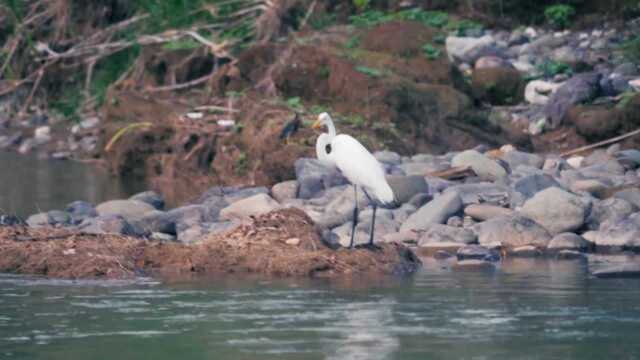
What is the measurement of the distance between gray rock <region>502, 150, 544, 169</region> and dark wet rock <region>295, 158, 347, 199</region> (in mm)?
2456

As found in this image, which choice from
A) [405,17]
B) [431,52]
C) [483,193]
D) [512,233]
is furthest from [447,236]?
[405,17]

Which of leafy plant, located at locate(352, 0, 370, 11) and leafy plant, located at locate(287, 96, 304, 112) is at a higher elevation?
leafy plant, located at locate(352, 0, 370, 11)

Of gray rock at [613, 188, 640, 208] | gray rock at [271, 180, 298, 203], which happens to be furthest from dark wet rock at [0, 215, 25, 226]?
gray rock at [613, 188, 640, 208]

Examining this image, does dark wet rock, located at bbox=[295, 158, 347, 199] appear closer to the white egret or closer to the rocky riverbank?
the rocky riverbank

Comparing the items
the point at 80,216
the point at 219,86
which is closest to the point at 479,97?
the point at 219,86

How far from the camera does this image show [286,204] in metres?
19.9

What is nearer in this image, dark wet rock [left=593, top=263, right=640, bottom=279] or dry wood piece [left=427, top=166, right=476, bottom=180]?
dark wet rock [left=593, top=263, right=640, bottom=279]

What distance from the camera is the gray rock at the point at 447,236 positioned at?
55.2 feet

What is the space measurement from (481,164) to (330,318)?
887 cm

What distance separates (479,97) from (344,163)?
11.0 metres

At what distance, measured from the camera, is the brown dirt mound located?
575 inches

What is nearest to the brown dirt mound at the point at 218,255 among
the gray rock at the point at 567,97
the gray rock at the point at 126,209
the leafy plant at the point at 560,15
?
the gray rock at the point at 126,209

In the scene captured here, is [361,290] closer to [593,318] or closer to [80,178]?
[593,318]

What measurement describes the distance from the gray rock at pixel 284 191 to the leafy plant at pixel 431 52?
680cm
